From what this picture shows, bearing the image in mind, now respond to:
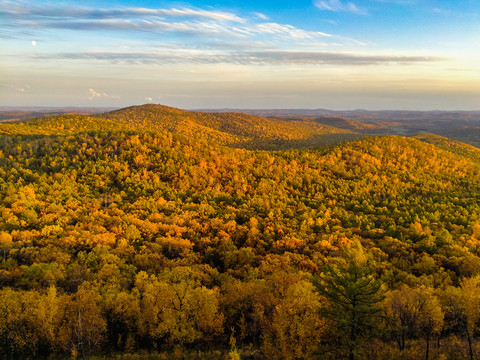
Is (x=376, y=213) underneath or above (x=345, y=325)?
underneath

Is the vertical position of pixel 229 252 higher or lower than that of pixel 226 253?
higher

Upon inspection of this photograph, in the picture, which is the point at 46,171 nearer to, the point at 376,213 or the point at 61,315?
the point at 61,315

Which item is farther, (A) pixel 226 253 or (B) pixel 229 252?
(A) pixel 226 253

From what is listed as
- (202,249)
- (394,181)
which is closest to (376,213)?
(394,181)
